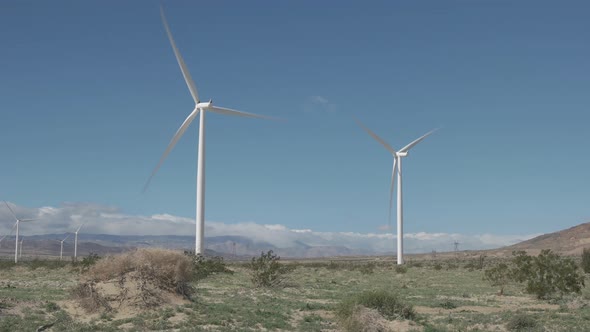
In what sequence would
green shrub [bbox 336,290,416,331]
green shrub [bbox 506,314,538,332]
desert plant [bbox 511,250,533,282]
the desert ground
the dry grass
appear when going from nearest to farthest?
the desert ground
green shrub [bbox 506,314,538,332]
green shrub [bbox 336,290,416,331]
the dry grass
desert plant [bbox 511,250,533,282]

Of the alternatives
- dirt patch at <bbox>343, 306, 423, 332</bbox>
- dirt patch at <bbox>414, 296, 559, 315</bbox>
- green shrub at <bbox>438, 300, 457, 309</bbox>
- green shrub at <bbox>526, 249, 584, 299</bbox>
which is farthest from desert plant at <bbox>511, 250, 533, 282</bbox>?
dirt patch at <bbox>343, 306, 423, 332</bbox>

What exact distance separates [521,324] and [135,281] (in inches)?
680

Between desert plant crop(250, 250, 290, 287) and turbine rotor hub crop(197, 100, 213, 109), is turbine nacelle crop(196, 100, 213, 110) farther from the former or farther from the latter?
desert plant crop(250, 250, 290, 287)

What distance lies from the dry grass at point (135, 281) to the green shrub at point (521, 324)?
599 inches

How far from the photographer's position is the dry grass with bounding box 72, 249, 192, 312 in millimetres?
30656

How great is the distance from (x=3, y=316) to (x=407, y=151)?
7197 centimetres

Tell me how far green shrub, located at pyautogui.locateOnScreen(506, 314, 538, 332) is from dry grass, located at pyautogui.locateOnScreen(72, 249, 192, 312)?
599 inches

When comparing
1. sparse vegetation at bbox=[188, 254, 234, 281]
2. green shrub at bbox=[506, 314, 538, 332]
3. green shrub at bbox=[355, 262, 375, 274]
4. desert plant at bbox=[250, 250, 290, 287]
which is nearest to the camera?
green shrub at bbox=[506, 314, 538, 332]

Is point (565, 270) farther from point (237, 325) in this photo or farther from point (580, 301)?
point (237, 325)

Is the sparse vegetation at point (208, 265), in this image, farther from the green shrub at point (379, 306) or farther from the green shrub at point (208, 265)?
the green shrub at point (379, 306)

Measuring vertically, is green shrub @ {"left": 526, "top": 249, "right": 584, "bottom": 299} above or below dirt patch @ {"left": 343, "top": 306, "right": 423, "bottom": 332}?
above

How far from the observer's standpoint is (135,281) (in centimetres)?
3177

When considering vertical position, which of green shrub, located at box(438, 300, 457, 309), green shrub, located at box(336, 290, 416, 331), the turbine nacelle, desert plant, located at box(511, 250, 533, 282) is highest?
the turbine nacelle

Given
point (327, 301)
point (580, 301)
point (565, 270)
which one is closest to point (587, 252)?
point (565, 270)
